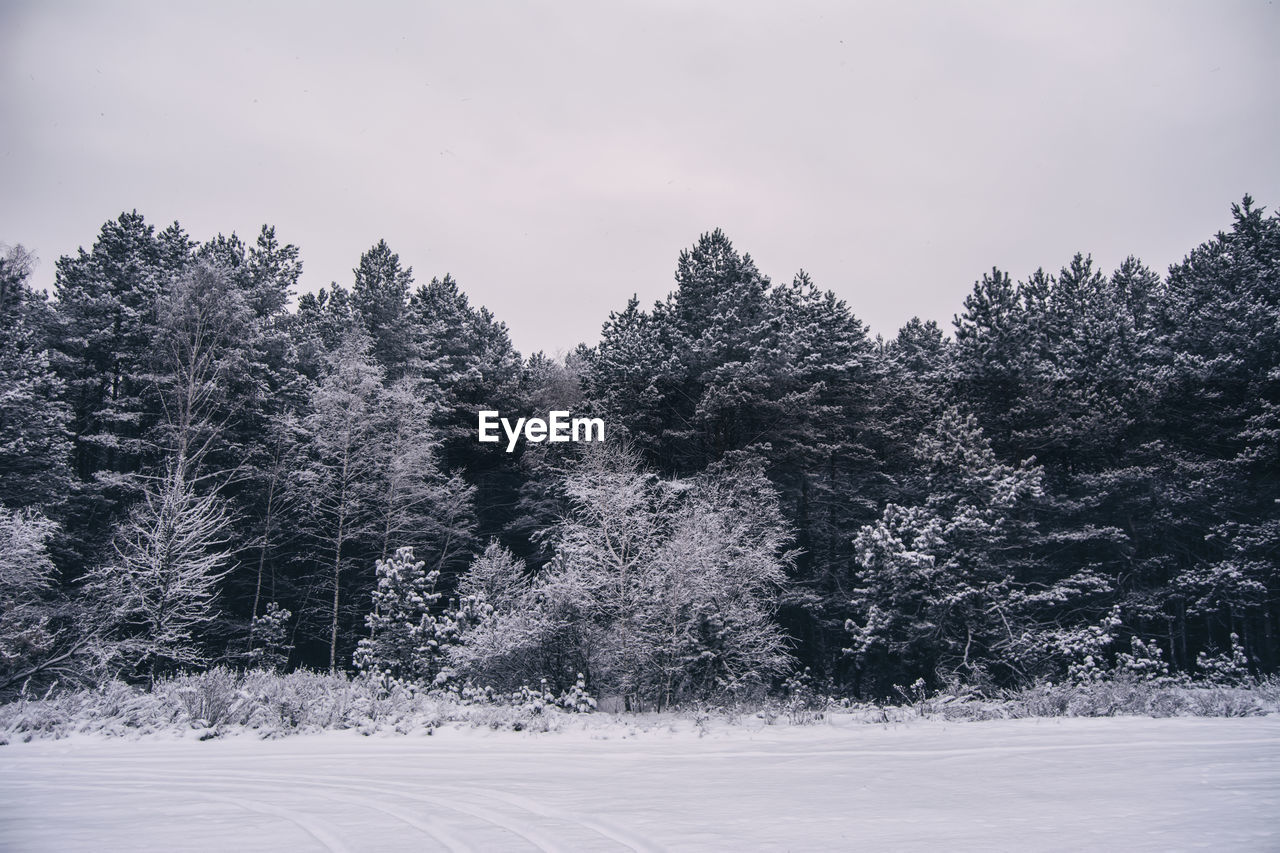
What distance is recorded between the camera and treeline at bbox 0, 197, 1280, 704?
→ 61.8 feet

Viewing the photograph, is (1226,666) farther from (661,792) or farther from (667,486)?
(661,792)

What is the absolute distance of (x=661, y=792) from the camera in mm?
6965

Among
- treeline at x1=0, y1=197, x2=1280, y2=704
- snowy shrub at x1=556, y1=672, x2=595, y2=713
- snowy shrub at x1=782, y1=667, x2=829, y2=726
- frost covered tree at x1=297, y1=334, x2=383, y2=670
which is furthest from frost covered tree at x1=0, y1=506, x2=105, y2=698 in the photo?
snowy shrub at x1=782, y1=667, x2=829, y2=726

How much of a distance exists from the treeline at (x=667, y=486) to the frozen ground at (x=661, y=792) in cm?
717

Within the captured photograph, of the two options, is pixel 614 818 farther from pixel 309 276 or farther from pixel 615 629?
pixel 309 276

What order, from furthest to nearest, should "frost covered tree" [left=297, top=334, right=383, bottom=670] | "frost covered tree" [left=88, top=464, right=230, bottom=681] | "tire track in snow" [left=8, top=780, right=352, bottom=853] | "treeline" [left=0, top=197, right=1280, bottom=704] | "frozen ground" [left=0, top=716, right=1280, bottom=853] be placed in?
"frost covered tree" [left=297, top=334, right=383, bottom=670] < "frost covered tree" [left=88, top=464, right=230, bottom=681] < "treeline" [left=0, top=197, right=1280, bottom=704] < "tire track in snow" [left=8, top=780, right=352, bottom=853] < "frozen ground" [left=0, top=716, right=1280, bottom=853]

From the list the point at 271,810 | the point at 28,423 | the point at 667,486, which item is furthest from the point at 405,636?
the point at 28,423

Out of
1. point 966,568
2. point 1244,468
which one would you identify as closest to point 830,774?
point 966,568

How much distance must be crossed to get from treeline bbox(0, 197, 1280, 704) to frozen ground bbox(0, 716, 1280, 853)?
7171 millimetres

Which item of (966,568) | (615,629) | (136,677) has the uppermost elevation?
(966,568)

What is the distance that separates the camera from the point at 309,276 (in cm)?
3666

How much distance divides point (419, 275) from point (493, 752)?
3725 centimetres

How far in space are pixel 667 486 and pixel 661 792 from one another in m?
14.9

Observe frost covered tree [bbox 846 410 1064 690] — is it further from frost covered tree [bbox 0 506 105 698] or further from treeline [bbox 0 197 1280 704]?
frost covered tree [bbox 0 506 105 698]
